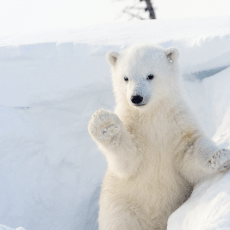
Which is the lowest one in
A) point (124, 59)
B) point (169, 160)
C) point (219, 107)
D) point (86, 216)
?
point (86, 216)

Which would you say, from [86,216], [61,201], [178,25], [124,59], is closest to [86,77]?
[124,59]

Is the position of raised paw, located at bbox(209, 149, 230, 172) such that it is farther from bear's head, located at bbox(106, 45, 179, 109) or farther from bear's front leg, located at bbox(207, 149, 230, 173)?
bear's head, located at bbox(106, 45, 179, 109)

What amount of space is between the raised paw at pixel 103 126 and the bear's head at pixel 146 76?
0.75ft

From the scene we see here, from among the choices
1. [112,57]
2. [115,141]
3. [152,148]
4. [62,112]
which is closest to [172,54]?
[112,57]

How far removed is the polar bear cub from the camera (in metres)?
1.98

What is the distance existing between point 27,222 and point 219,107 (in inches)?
108

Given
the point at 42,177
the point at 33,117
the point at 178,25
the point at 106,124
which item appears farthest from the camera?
the point at 178,25

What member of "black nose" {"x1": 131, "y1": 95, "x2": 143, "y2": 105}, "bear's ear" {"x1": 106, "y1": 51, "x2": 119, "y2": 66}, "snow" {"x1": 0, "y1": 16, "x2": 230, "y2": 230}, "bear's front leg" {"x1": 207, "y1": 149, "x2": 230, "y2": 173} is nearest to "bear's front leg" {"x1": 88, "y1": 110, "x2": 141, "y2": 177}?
"black nose" {"x1": 131, "y1": 95, "x2": 143, "y2": 105}

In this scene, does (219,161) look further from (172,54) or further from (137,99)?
(172,54)

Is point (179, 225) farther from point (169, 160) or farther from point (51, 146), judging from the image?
point (51, 146)

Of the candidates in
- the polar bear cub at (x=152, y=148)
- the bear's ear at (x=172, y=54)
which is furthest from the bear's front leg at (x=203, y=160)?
the bear's ear at (x=172, y=54)

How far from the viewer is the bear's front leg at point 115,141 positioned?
1.77m

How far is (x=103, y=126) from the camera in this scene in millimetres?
1778

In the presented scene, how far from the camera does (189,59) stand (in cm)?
331
